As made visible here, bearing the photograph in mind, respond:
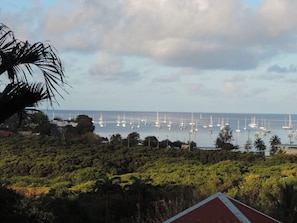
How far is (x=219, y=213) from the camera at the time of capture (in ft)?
16.0

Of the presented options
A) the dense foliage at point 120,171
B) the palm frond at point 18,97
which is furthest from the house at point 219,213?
the dense foliage at point 120,171

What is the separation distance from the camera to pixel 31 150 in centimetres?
3762

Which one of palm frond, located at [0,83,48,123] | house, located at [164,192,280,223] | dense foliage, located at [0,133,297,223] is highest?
palm frond, located at [0,83,48,123]

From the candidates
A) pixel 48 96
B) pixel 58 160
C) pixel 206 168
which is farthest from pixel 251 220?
pixel 58 160

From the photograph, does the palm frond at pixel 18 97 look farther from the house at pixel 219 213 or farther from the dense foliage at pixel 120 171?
the dense foliage at pixel 120 171

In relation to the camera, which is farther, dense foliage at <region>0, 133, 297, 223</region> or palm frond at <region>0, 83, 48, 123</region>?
dense foliage at <region>0, 133, 297, 223</region>

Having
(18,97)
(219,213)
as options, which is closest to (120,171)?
(219,213)

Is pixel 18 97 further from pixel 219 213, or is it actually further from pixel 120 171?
pixel 120 171

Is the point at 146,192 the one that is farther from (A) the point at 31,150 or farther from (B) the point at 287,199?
(A) the point at 31,150

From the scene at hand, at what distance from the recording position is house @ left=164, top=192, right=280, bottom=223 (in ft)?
15.8

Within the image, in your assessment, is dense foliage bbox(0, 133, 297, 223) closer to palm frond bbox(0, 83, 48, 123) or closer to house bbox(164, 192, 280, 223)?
house bbox(164, 192, 280, 223)

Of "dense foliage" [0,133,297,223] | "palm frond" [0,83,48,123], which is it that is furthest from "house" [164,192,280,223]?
"dense foliage" [0,133,297,223]

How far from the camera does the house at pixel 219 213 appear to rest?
4820mm

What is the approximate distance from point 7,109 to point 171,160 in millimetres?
33134
